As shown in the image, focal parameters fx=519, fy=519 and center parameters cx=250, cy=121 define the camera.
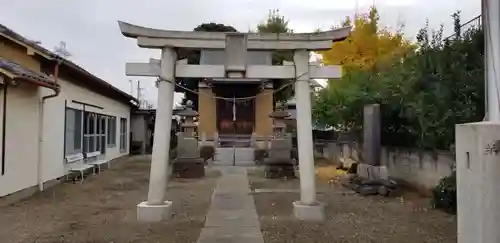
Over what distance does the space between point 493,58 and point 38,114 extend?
33.6 ft

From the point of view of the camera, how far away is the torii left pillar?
8.67m

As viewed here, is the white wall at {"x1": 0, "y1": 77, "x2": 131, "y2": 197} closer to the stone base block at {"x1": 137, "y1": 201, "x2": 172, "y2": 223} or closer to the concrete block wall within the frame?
the stone base block at {"x1": 137, "y1": 201, "x2": 172, "y2": 223}

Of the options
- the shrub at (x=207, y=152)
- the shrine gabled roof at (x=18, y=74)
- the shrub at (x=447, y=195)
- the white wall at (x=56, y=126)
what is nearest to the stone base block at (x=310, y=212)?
the shrub at (x=447, y=195)

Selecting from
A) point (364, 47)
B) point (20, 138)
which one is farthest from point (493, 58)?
point (364, 47)

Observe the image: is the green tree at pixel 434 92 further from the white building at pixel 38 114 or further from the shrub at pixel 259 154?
the shrub at pixel 259 154

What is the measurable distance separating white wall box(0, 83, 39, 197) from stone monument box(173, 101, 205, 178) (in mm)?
5216

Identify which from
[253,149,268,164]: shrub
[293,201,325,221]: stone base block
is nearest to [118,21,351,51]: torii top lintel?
[293,201,325,221]: stone base block

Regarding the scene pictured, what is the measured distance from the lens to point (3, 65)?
9.41 m

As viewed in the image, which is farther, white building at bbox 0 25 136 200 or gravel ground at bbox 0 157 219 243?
white building at bbox 0 25 136 200

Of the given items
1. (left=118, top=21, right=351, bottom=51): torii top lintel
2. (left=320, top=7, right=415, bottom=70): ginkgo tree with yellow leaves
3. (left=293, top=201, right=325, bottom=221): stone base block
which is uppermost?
(left=320, top=7, right=415, bottom=70): ginkgo tree with yellow leaves

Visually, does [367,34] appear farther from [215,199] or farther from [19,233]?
[19,233]

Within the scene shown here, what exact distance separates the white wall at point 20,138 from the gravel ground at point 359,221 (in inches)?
194

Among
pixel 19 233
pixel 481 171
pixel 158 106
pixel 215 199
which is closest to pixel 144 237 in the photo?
pixel 19 233

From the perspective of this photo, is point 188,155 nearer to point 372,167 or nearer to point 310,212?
point 372,167
